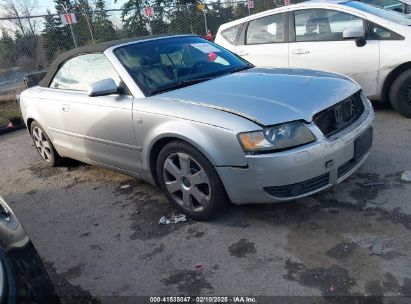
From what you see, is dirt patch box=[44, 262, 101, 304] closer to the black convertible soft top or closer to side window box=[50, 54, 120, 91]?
side window box=[50, 54, 120, 91]

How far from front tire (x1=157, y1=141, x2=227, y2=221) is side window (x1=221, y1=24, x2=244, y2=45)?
3777 mm

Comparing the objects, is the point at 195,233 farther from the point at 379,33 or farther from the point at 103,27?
the point at 103,27

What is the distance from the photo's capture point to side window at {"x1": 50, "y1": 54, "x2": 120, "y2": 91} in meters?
4.12

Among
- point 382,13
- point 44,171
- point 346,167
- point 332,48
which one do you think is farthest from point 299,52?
point 44,171

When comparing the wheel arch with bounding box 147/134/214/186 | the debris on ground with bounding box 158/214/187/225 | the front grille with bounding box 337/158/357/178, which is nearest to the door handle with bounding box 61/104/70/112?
the wheel arch with bounding box 147/134/214/186

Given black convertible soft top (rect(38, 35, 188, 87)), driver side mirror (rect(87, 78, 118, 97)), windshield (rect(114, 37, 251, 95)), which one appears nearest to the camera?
driver side mirror (rect(87, 78, 118, 97))

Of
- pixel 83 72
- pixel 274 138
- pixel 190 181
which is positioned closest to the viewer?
pixel 274 138

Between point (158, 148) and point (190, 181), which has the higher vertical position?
point (158, 148)

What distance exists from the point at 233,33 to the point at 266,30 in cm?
64

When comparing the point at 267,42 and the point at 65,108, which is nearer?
the point at 65,108

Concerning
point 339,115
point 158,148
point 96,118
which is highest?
point 96,118

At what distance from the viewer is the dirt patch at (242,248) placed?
308cm

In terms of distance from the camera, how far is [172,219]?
12.2 feet

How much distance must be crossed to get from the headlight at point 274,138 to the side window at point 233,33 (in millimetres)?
4063
